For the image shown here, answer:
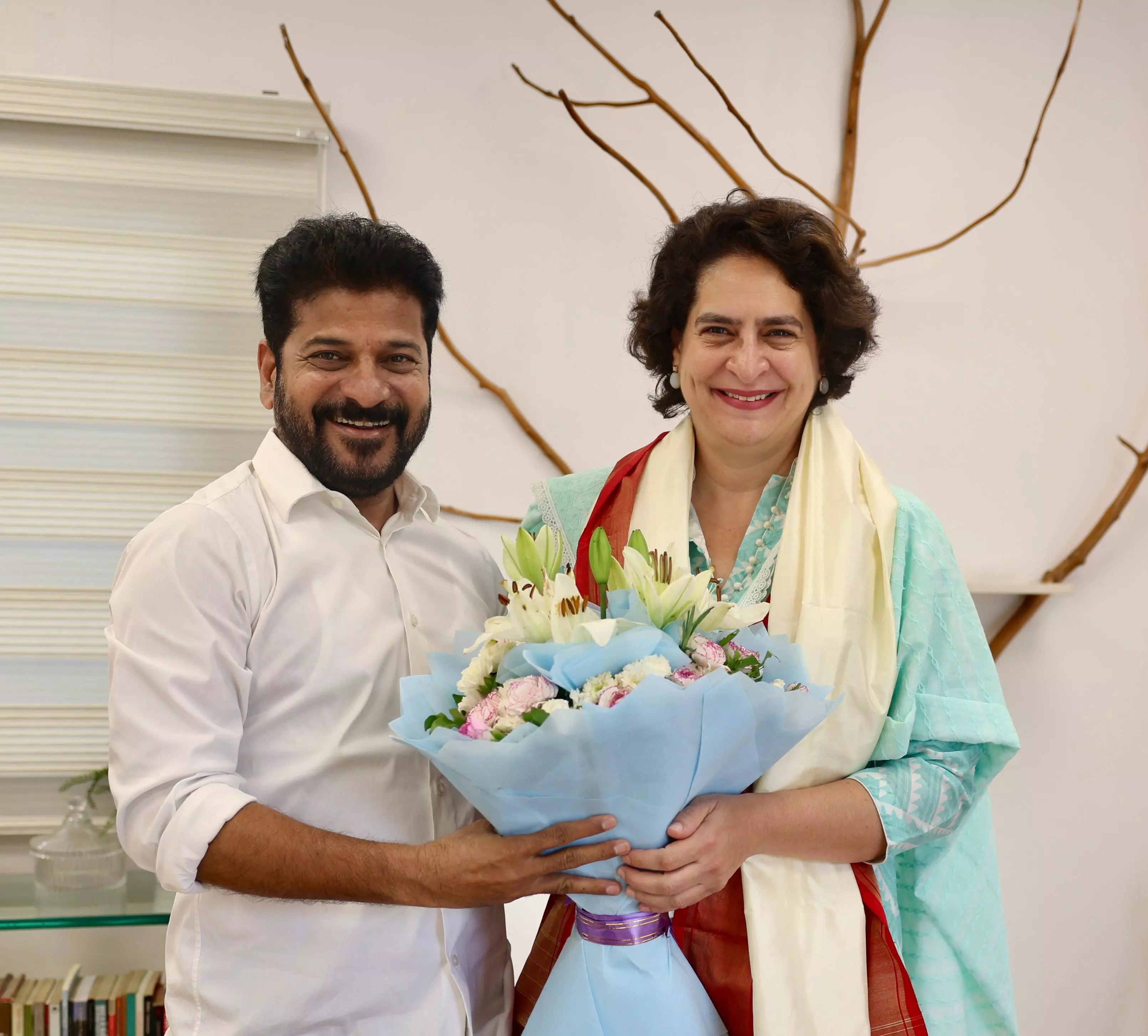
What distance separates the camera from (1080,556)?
2789mm

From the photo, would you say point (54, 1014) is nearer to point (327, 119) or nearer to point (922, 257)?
point (327, 119)

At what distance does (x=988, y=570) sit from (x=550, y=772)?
6.91ft

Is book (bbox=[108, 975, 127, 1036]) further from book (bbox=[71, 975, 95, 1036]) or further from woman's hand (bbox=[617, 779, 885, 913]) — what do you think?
woman's hand (bbox=[617, 779, 885, 913])

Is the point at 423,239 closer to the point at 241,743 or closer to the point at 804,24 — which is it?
the point at 804,24

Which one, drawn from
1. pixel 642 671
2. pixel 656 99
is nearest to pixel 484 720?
pixel 642 671

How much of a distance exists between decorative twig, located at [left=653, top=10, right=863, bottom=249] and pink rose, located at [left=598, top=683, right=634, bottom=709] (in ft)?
5.61

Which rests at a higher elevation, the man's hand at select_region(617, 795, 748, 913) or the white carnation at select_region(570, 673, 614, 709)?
the white carnation at select_region(570, 673, 614, 709)

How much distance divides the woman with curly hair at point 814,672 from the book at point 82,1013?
1249 millimetres

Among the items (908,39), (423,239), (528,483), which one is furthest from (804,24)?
(528,483)

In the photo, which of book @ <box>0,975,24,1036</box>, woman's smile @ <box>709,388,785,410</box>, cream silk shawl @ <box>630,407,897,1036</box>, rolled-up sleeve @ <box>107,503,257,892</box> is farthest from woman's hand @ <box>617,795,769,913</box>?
book @ <box>0,975,24,1036</box>

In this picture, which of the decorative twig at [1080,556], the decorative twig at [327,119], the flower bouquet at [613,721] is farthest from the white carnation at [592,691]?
the decorative twig at [1080,556]

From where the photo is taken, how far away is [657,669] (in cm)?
103

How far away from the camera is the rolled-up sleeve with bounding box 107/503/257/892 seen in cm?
116

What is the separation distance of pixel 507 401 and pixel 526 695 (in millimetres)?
1625
